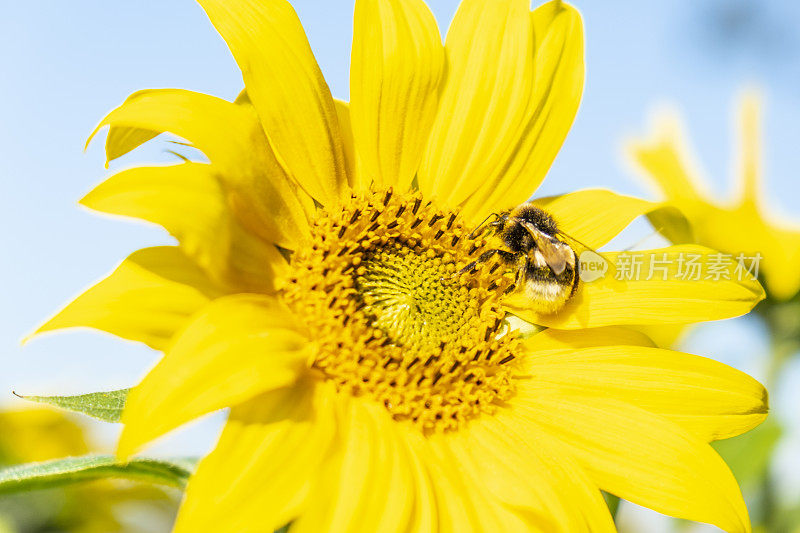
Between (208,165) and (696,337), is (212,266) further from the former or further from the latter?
(696,337)

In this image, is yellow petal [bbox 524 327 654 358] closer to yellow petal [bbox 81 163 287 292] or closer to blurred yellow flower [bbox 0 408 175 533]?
yellow petal [bbox 81 163 287 292]

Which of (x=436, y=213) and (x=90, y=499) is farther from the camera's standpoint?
(x=90, y=499)

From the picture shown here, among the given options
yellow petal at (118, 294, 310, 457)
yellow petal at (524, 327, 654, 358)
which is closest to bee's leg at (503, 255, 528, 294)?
yellow petal at (524, 327, 654, 358)

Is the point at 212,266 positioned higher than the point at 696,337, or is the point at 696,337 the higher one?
the point at 212,266

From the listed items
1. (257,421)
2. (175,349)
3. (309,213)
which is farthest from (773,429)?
(175,349)

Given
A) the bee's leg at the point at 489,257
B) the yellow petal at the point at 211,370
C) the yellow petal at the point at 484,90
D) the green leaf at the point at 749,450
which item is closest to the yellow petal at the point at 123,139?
the yellow petal at the point at 211,370

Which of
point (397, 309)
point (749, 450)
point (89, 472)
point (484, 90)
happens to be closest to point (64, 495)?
point (89, 472)

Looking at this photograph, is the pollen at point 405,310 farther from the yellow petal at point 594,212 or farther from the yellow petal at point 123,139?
the yellow petal at point 123,139
